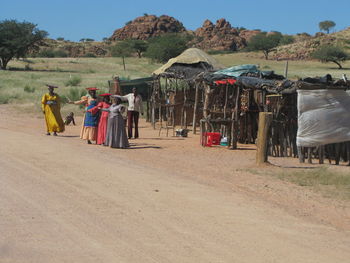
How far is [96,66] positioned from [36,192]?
5514 centimetres

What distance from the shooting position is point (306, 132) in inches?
542

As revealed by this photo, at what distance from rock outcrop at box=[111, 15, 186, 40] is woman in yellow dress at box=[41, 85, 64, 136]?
106169 mm

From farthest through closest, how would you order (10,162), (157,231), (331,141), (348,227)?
(331,141), (10,162), (348,227), (157,231)

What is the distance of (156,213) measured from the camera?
8062mm

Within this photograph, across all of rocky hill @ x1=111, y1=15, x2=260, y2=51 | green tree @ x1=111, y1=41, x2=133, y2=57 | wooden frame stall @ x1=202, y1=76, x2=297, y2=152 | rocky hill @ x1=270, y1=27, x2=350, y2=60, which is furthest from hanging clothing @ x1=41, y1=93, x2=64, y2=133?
rocky hill @ x1=111, y1=15, x2=260, y2=51

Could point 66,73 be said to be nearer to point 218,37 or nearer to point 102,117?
point 102,117

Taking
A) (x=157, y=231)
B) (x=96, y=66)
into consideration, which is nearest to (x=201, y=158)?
(x=157, y=231)

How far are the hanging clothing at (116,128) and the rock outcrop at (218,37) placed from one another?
94.5 metres

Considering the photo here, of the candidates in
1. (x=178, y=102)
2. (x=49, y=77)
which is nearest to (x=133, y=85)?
(x=178, y=102)

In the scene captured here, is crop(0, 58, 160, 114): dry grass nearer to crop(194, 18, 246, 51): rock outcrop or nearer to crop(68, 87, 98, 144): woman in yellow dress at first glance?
crop(68, 87, 98, 144): woman in yellow dress

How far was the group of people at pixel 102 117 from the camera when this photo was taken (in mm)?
15516

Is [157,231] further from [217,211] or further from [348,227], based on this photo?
[348,227]

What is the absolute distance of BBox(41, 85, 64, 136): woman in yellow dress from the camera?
1781cm

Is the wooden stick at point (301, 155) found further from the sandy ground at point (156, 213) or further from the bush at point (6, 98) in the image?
the bush at point (6, 98)
